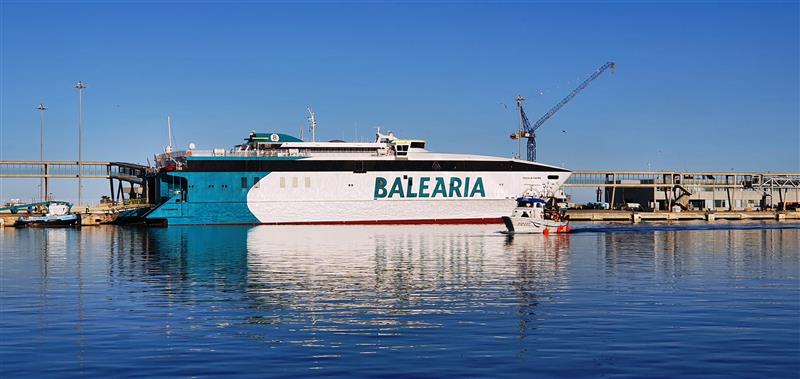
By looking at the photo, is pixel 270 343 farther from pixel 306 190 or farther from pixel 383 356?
pixel 306 190

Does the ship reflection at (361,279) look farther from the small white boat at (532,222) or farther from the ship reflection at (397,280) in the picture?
the small white boat at (532,222)

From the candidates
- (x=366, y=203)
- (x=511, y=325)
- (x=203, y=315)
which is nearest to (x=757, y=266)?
(x=511, y=325)

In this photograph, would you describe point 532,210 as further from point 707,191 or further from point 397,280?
point 707,191

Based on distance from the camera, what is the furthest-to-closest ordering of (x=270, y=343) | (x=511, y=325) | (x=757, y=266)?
(x=757, y=266) < (x=511, y=325) < (x=270, y=343)

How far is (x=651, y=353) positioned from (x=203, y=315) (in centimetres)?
1321

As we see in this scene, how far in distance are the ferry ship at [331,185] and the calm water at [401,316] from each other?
52635 mm

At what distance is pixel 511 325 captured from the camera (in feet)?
76.2

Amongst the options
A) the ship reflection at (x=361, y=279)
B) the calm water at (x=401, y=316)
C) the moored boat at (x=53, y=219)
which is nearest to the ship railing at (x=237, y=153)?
the moored boat at (x=53, y=219)

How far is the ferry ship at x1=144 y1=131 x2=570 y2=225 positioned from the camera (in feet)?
331

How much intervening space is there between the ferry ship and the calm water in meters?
52.6

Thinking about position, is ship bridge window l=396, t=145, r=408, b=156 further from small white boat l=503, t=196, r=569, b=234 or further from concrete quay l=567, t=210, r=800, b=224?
concrete quay l=567, t=210, r=800, b=224

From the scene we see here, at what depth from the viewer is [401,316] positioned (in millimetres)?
24984

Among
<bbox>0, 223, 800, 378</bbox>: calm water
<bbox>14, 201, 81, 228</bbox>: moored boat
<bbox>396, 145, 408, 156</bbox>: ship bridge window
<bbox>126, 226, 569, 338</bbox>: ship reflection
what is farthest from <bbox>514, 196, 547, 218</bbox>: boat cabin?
<bbox>14, 201, 81, 228</bbox>: moored boat

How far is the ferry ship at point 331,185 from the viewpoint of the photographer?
100875 millimetres
